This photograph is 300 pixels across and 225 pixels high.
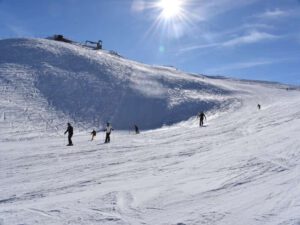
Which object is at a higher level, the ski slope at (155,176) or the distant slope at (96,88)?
the distant slope at (96,88)

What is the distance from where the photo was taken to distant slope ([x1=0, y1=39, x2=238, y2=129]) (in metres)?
47.8

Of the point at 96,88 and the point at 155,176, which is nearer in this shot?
the point at 155,176

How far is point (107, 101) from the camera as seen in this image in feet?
173

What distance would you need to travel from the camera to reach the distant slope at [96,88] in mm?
47781

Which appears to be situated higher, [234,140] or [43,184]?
[234,140]

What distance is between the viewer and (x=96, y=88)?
187ft

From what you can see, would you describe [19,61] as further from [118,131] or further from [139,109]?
[118,131]

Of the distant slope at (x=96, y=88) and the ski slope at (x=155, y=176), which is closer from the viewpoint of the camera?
the ski slope at (x=155, y=176)

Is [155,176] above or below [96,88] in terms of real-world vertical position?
below

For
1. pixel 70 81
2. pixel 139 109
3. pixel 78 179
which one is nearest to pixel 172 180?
pixel 78 179

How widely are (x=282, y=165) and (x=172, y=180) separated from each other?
4.32 metres

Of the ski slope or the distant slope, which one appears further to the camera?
the distant slope

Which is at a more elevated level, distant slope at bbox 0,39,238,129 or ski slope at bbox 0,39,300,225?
distant slope at bbox 0,39,238,129

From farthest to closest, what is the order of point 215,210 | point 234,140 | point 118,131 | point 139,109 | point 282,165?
point 139,109, point 118,131, point 234,140, point 282,165, point 215,210
